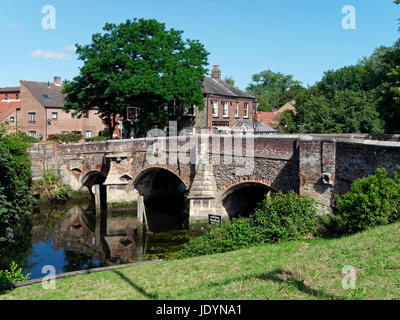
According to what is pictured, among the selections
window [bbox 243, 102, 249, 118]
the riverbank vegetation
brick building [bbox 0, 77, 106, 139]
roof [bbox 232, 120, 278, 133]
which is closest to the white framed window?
window [bbox 243, 102, 249, 118]

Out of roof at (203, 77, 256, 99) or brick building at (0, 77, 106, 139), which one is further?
brick building at (0, 77, 106, 139)

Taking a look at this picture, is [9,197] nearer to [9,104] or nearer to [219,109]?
[219,109]

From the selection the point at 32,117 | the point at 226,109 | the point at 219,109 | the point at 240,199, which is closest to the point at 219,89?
the point at 226,109

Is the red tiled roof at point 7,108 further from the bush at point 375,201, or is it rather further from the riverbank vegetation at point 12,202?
the bush at point 375,201

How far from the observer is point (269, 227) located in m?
13.7

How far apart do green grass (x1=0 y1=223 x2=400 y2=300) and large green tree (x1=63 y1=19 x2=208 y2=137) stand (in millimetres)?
20357

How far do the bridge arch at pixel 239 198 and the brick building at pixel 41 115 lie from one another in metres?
31.4

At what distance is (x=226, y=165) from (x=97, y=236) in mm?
9389

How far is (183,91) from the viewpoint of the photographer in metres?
31.5

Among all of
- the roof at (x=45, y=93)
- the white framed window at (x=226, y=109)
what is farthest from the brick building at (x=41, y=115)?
the white framed window at (x=226, y=109)

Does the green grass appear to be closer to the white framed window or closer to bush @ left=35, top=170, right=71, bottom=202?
bush @ left=35, top=170, right=71, bottom=202

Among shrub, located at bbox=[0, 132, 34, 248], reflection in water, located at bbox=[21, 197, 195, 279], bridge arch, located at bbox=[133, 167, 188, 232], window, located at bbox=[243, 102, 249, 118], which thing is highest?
window, located at bbox=[243, 102, 249, 118]

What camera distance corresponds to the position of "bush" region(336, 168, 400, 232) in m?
10.2

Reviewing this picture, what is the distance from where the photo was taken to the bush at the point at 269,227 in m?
13.2
